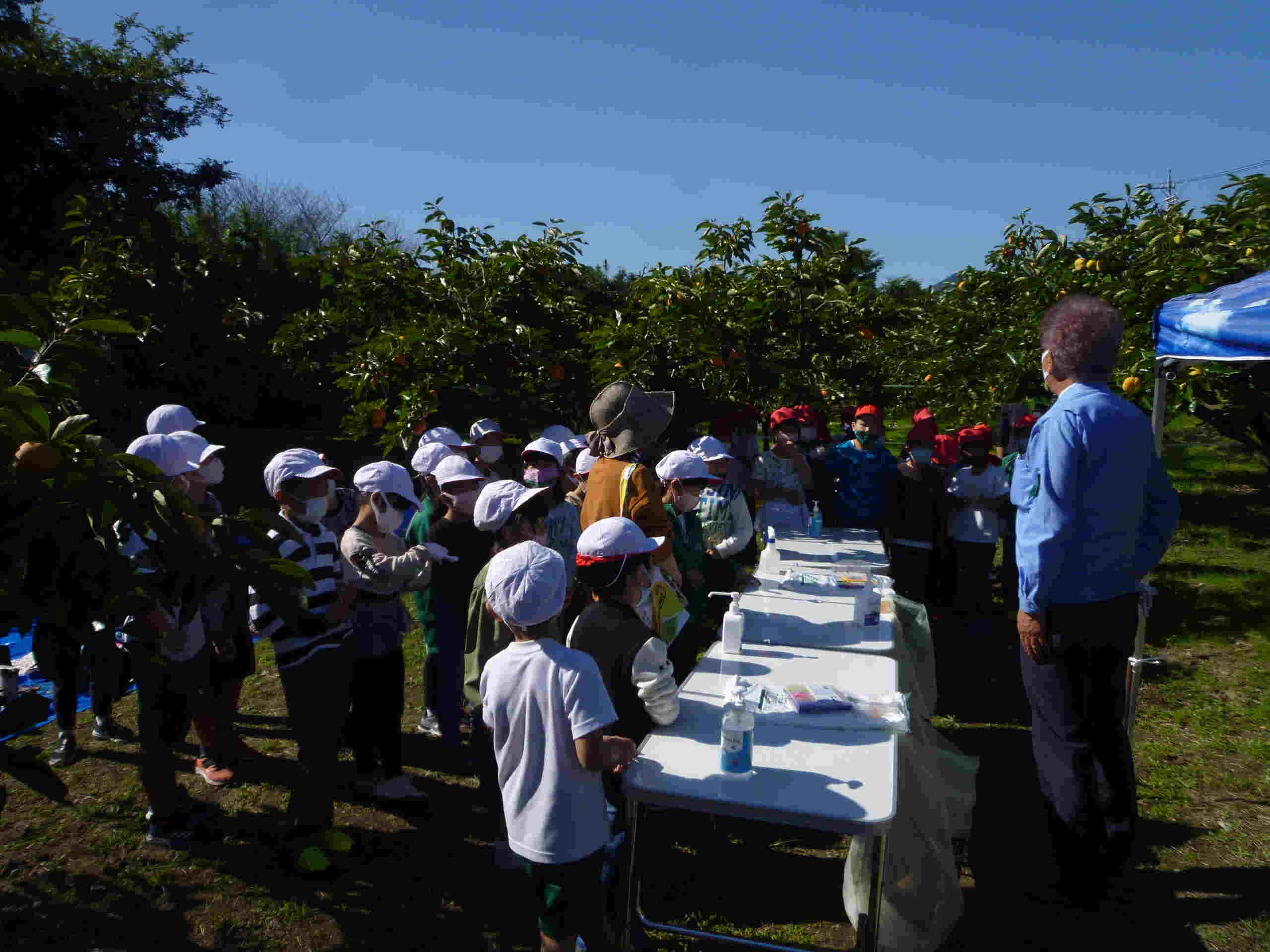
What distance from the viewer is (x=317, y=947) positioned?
3.01 meters

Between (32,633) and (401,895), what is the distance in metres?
2.19

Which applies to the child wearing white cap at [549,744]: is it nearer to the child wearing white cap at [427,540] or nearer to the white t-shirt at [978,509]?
the child wearing white cap at [427,540]

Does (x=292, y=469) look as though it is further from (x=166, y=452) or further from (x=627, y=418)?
(x=627, y=418)

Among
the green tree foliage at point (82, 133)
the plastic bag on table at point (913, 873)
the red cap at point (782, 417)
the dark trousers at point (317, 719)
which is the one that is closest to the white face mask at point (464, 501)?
the dark trousers at point (317, 719)

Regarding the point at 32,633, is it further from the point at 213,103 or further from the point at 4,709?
the point at 213,103

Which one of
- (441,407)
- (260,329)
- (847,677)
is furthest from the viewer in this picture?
(260,329)

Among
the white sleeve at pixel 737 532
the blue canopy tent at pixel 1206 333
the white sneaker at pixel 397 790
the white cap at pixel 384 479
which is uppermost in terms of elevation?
the blue canopy tent at pixel 1206 333

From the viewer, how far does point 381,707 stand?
3.93 metres

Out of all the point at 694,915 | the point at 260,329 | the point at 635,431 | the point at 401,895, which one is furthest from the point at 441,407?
the point at 260,329

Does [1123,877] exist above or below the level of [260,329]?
below

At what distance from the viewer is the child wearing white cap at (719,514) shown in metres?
5.16

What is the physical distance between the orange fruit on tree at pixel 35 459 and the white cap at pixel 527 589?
111 centimetres

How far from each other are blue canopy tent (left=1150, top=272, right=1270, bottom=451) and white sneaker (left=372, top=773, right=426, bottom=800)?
372 cm

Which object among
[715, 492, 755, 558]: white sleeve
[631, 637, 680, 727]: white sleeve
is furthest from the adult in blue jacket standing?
[715, 492, 755, 558]: white sleeve
